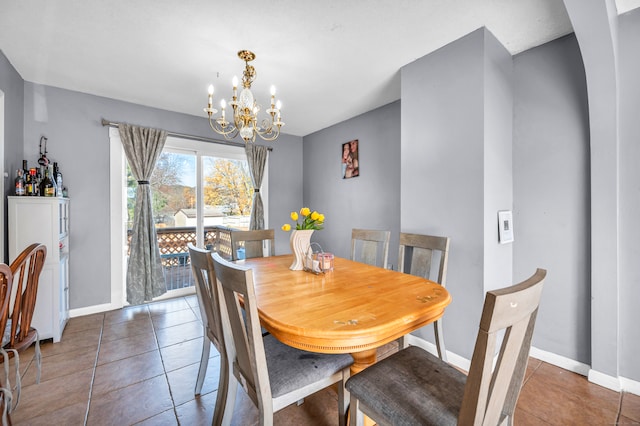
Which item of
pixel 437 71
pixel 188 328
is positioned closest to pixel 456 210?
pixel 437 71

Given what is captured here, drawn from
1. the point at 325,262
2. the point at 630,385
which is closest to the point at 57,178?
the point at 325,262

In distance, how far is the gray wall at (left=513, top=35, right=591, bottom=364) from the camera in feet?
6.44

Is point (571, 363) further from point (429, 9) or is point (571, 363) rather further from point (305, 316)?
point (429, 9)

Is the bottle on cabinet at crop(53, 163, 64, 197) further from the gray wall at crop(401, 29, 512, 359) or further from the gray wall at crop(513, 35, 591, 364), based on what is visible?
the gray wall at crop(513, 35, 591, 364)

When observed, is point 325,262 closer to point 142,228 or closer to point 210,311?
point 210,311

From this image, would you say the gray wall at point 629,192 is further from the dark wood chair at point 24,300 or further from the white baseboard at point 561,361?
the dark wood chair at point 24,300

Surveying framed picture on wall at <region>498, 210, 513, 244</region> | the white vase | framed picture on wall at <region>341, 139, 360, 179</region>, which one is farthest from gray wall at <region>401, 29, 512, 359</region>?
framed picture on wall at <region>341, 139, 360, 179</region>

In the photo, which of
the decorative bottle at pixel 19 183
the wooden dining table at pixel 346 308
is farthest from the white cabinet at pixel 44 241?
the wooden dining table at pixel 346 308

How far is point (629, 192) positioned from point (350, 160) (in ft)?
8.89

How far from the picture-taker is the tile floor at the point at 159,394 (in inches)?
60.9

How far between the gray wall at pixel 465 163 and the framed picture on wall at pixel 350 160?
4.64 ft

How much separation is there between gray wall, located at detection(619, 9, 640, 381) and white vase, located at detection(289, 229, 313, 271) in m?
2.14

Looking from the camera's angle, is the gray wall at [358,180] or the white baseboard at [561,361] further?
the gray wall at [358,180]

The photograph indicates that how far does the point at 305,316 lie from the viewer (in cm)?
109
